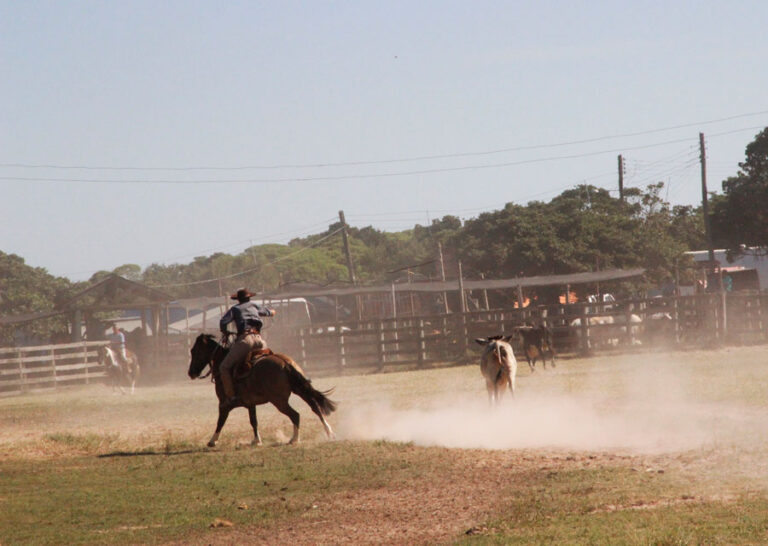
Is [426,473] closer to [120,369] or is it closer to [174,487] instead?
[174,487]

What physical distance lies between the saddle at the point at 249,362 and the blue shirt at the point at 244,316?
1.29ft

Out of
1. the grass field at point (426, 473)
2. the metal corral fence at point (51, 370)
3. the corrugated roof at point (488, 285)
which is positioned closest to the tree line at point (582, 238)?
the corrugated roof at point (488, 285)

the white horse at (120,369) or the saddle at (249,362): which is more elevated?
the saddle at (249,362)

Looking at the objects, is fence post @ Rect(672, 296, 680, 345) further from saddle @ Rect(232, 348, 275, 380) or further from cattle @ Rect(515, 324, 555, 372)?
saddle @ Rect(232, 348, 275, 380)

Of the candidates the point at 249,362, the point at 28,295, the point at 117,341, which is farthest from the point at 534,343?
the point at 28,295

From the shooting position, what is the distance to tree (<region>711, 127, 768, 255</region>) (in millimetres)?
61062

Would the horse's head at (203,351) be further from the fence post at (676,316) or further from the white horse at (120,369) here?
the fence post at (676,316)

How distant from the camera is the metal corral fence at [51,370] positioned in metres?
35.0

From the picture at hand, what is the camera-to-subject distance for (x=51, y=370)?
35844 mm

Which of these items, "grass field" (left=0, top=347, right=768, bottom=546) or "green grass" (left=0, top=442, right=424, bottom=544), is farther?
"green grass" (left=0, top=442, right=424, bottom=544)

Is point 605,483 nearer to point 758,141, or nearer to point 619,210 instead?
point 758,141

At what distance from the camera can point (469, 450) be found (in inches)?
541

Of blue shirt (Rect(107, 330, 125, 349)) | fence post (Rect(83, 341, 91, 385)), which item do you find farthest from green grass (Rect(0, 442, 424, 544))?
fence post (Rect(83, 341, 91, 385))

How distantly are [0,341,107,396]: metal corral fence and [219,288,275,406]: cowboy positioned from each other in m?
21.2
